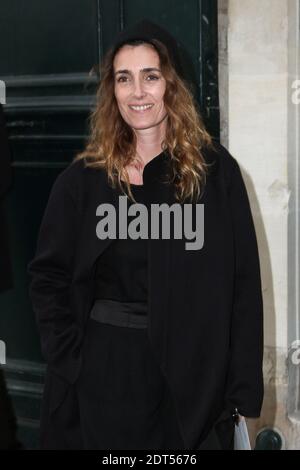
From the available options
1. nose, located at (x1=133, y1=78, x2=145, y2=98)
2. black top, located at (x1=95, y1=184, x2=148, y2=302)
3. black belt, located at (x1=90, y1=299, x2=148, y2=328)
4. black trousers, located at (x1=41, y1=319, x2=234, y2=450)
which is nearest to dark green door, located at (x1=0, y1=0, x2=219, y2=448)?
nose, located at (x1=133, y1=78, x2=145, y2=98)

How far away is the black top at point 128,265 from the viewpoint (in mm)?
2654

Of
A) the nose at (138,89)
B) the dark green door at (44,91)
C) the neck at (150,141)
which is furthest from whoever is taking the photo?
the dark green door at (44,91)

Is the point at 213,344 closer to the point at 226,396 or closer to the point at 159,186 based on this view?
the point at 226,396

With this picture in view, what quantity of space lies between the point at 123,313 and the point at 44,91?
5.34 feet

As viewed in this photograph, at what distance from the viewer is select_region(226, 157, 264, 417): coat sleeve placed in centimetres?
270

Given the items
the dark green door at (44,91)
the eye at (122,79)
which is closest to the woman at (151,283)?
the eye at (122,79)

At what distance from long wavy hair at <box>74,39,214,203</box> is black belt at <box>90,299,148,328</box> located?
39cm

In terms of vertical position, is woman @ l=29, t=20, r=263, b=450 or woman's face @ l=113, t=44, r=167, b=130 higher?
woman's face @ l=113, t=44, r=167, b=130

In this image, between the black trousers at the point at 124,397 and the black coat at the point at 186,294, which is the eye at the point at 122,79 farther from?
the black trousers at the point at 124,397

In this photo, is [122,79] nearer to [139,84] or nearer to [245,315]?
[139,84]

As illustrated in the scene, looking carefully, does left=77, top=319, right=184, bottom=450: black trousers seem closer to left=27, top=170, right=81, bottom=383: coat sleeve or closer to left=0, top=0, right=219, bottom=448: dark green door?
left=27, top=170, right=81, bottom=383: coat sleeve

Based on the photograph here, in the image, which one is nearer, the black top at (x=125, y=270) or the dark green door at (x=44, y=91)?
the black top at (x=125, y=270)

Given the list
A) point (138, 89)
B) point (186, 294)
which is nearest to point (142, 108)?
point (138, 89)

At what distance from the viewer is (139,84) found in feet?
8.70
